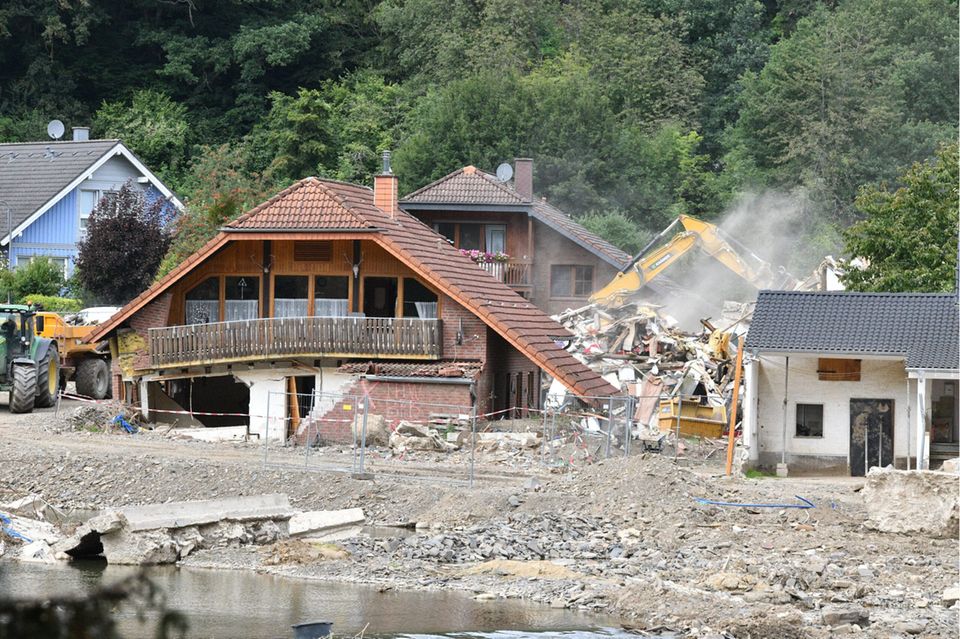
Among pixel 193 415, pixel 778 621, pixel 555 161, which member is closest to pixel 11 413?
pixel 193 415

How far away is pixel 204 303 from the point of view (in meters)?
37.7

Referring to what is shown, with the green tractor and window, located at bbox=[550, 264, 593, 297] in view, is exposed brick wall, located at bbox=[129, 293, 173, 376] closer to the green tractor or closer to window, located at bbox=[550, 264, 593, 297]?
the green tractor

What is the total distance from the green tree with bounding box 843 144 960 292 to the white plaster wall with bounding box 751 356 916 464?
8.10 meters

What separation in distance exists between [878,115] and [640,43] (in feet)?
40.8

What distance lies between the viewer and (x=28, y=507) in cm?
2616

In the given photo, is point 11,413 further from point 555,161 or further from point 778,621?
point 555,161

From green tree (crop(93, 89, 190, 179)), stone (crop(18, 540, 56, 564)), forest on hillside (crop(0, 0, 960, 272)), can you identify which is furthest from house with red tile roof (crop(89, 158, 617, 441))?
green tree (crop(93, 89, 190, 179))

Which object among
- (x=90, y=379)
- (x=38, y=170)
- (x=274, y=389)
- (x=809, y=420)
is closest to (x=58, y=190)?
(x=38, y=170)

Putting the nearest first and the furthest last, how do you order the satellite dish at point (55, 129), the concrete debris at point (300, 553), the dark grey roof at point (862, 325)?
the concrete debris at point (300, 553), the dark grey roof at point (862, 325), the satellite dish at point (55, 129)

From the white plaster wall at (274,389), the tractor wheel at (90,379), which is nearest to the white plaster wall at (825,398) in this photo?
the white plaster wall at (274,389)

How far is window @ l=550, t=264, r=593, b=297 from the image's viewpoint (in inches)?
2110

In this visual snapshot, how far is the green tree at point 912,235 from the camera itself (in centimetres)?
4022

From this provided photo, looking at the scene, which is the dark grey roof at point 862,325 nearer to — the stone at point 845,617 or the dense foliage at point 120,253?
the stone at point 845,617

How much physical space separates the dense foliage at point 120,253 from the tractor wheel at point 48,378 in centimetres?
1366
